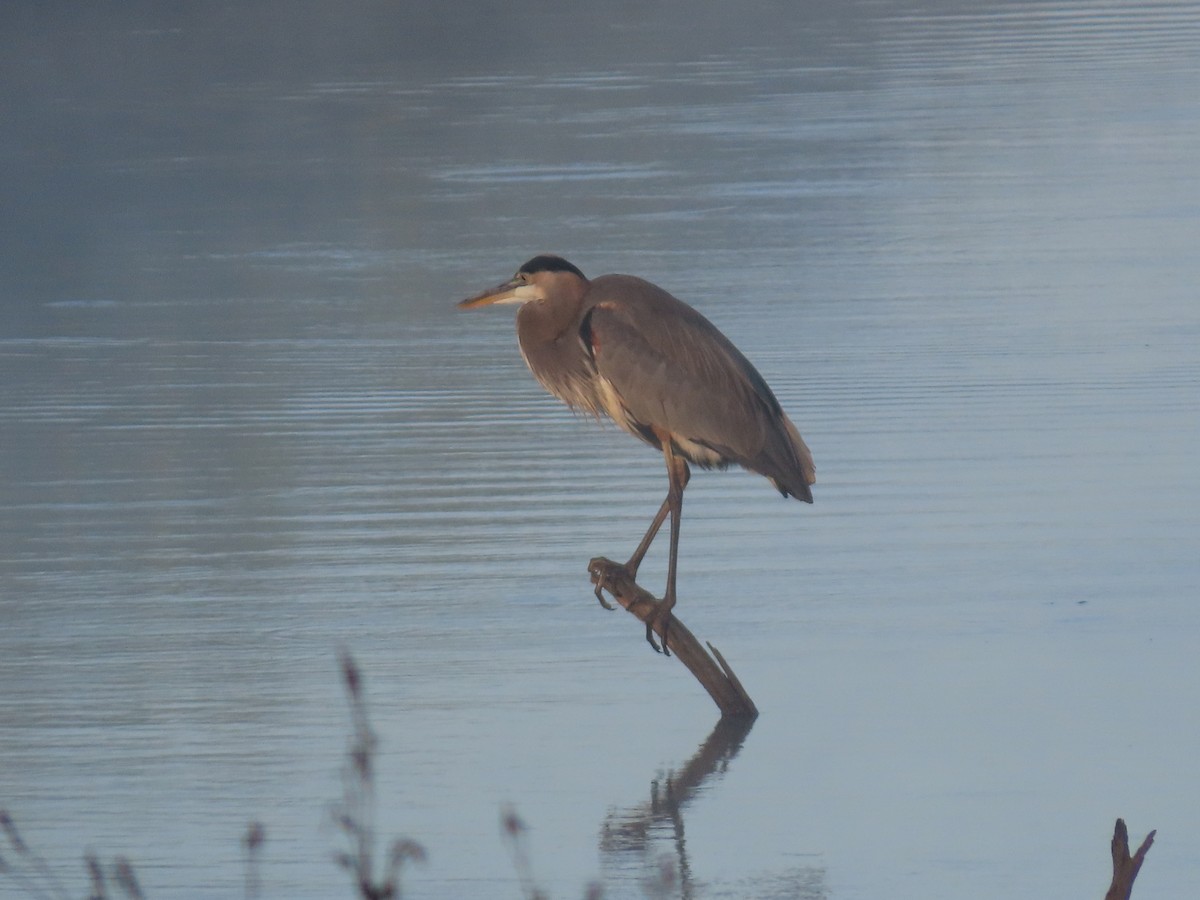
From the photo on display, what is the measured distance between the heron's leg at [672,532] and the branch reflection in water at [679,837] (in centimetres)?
31

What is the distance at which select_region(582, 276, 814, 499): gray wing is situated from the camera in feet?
21.3

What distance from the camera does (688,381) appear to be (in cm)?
652

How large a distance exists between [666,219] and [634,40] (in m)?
11.9

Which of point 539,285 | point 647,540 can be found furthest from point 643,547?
point 539,285

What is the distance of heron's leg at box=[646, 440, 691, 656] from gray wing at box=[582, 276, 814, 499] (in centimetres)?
13

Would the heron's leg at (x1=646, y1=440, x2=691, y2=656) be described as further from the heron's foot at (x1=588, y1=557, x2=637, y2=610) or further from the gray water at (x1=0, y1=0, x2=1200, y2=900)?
the gray water at (x1=0, y1=0, x2=1200, y2=900)

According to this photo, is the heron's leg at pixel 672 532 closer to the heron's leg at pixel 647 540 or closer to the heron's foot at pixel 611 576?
the heron's leg at pixel 647 540

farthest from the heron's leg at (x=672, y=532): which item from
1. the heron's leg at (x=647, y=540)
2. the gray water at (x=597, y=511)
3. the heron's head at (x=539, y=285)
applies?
the heron's head at (x=539, y=285)

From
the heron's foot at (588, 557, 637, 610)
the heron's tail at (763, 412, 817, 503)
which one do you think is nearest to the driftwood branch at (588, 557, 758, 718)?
the heron's foot at (588, 557, 637, 610)

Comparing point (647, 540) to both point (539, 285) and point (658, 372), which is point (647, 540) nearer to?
point (658, 372)

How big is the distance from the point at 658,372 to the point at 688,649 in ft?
2.56

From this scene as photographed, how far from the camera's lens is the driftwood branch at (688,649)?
20.0 feet

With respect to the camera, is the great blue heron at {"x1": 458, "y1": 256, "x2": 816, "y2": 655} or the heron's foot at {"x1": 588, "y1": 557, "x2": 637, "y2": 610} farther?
the great blue heron at {"x1": 458, "y1": 256, "x2": 816, "y2": 655}

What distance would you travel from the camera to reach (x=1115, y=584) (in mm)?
7234
